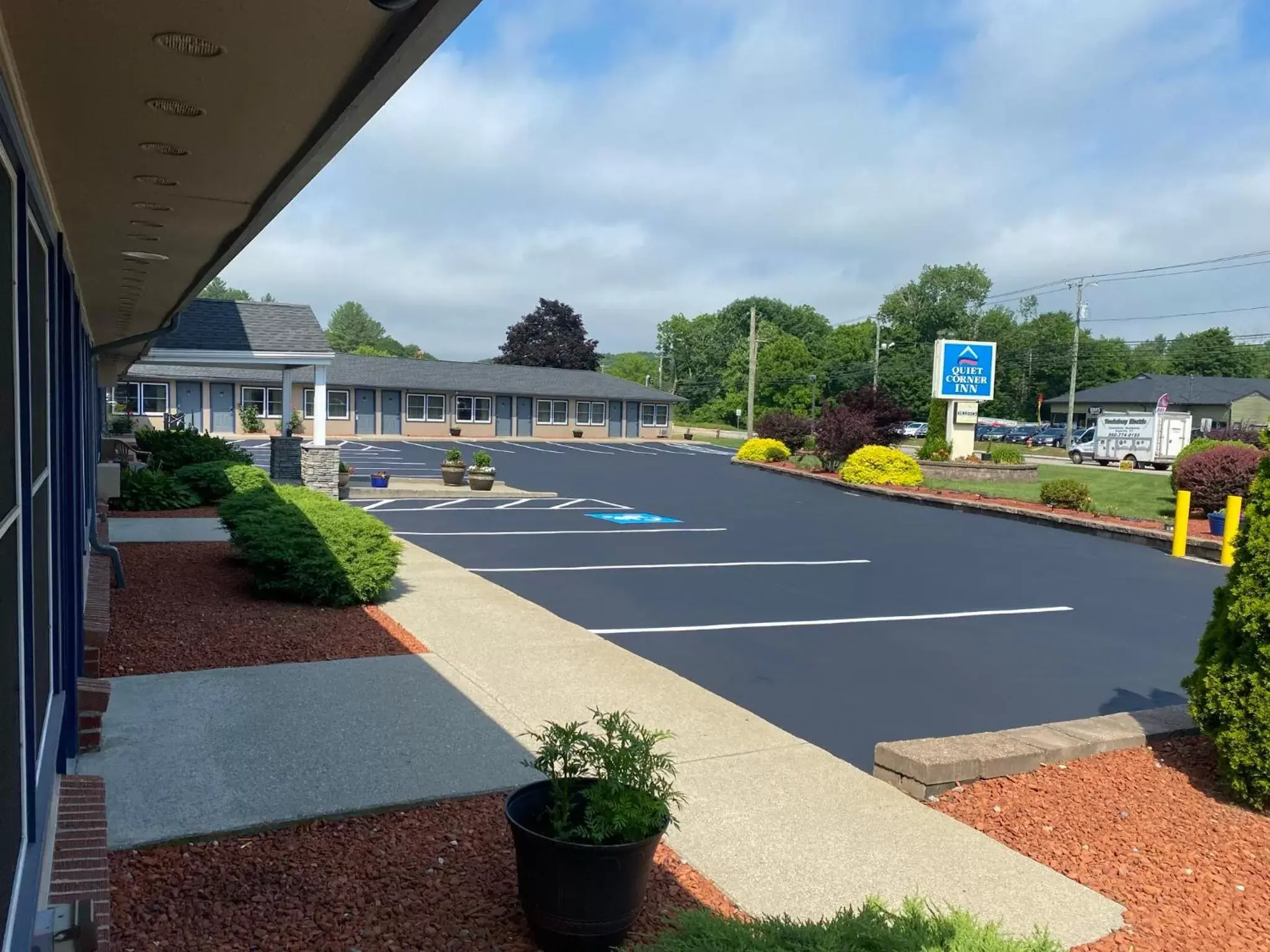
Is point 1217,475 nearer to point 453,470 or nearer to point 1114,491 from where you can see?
point 1114,491

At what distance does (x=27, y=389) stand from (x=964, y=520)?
65.8ft

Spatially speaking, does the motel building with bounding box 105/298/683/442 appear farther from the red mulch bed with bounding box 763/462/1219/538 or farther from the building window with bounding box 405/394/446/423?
the red mulch bed with bounding box 763/462/1219/538

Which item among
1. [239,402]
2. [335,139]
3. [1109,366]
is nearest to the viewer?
[335,139]

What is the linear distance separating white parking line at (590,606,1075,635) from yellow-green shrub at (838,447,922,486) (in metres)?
15.2

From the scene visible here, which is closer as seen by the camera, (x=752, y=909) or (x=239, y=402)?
(x=752, y=909)

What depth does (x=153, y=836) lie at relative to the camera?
4297mm

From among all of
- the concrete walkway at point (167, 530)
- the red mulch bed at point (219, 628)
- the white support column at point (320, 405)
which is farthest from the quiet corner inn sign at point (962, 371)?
the red mulch bed at point (219, 628)

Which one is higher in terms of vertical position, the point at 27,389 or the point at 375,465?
the point at 27,389

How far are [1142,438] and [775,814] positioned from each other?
4371 cm

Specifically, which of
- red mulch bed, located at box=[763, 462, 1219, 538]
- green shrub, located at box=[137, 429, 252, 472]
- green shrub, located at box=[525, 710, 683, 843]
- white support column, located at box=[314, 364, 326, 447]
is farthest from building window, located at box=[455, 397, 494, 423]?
green shrub, located at box=[525, 710, 683, 843]

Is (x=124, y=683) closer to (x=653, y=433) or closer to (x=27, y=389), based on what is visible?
(x=27, y=389)

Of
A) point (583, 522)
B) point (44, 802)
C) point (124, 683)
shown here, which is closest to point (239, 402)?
point (583, 522)

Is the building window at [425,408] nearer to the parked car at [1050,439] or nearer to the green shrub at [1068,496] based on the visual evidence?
the green shrub at [1068,496]

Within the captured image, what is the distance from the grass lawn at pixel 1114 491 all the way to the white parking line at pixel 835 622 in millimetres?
10517
